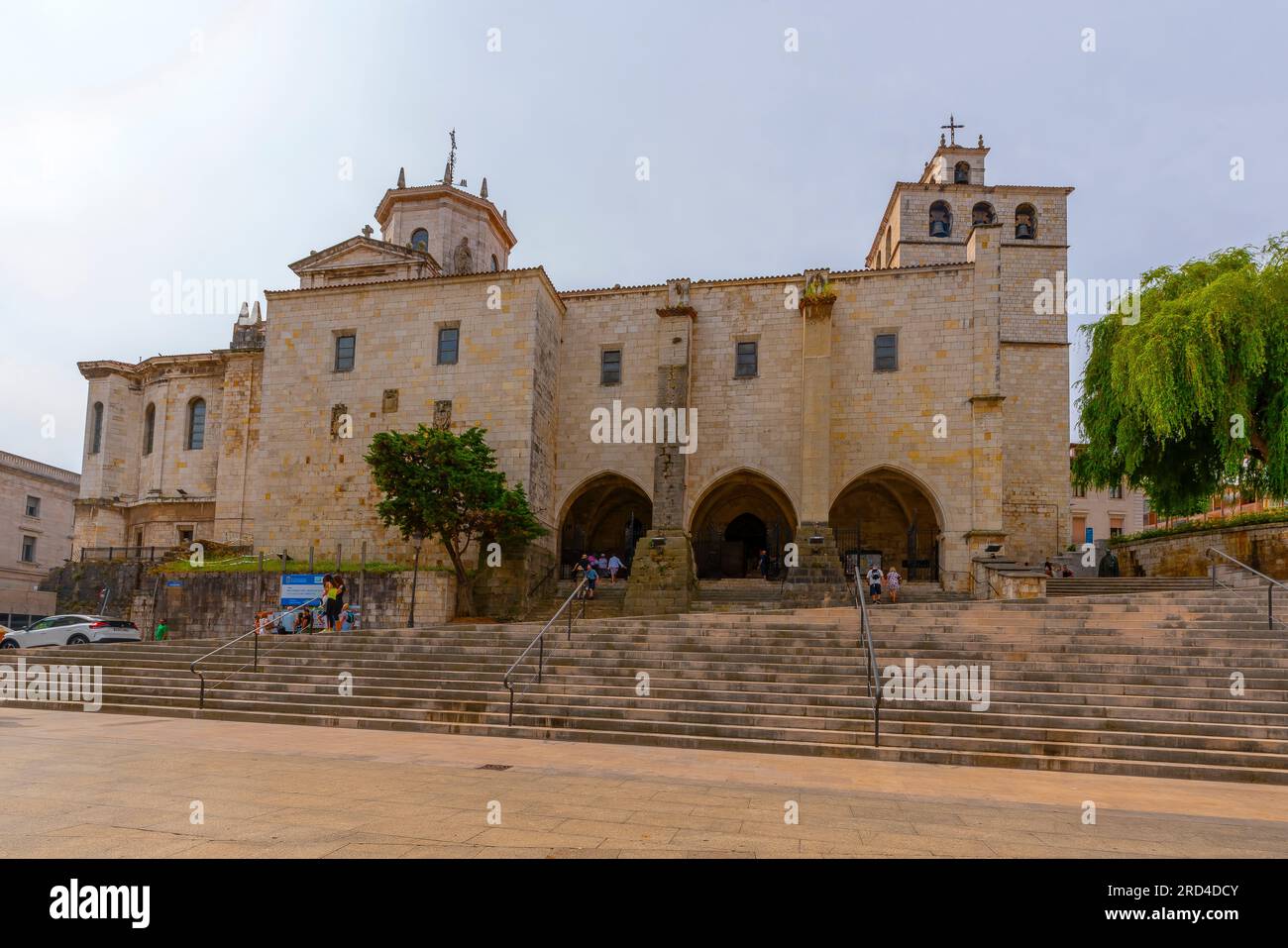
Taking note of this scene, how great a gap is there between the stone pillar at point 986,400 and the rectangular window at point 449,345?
15.3 m

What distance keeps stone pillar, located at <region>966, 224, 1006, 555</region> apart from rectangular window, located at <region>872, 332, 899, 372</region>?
218 cm

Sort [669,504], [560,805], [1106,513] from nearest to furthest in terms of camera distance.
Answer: [560,805] < [669,504] < [1106,513]

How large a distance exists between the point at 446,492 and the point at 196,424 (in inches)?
636

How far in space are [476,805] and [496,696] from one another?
7.05 meters

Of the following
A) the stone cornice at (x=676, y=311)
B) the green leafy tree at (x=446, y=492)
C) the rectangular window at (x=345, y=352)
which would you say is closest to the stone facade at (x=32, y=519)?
the rectangular window at (x=345, y=352)

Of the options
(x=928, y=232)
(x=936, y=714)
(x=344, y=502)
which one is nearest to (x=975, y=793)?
(x=936, y=714)

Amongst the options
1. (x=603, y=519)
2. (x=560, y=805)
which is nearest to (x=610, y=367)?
(x=603, y=519)

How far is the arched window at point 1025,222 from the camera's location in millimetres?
36656

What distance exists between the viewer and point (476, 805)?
6203 millimetres

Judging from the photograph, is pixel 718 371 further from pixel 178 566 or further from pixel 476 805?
pixel 476 805

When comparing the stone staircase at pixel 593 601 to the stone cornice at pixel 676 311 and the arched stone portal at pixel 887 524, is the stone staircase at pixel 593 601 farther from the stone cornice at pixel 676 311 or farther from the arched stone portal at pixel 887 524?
the stone cornice at pixel 676 311

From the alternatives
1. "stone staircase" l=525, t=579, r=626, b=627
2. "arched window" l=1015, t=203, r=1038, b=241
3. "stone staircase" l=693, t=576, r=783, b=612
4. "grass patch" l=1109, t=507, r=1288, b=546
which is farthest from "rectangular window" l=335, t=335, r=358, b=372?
"arched window" l=1015, t=203, r=1038, b=241

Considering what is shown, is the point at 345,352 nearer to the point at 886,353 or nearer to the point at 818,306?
the point at 818,306

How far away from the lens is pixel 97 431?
34312 millimetres
